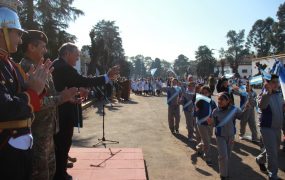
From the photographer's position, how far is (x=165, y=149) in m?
9.32

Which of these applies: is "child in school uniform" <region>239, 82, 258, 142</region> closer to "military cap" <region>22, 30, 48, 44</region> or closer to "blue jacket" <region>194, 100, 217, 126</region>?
"blue jacket" <region>194, 100, 217, 126</region>

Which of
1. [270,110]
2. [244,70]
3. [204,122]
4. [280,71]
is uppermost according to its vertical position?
[244,70]

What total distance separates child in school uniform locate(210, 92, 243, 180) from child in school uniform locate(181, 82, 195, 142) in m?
3.48

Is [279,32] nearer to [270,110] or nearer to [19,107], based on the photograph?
[270,110]

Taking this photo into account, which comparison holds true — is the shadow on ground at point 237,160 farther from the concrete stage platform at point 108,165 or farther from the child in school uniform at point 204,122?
the concrete stage platform at point 108,165

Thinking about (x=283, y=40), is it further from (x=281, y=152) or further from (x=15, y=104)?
(x=15, y=104)

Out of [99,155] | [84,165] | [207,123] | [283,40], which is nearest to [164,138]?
[207,123]

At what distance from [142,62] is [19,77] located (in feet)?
497

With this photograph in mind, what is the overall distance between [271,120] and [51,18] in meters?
24.1

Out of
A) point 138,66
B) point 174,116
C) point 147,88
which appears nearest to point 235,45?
point 138,66

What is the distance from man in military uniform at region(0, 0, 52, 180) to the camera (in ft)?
8.29

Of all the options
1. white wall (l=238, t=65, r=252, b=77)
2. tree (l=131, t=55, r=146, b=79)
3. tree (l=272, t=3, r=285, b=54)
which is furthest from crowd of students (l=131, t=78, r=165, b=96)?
tree (l=131, t=55, r=146, b=79)

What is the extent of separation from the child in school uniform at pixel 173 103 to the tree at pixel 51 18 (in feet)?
51.3

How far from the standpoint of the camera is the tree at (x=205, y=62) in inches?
3679
